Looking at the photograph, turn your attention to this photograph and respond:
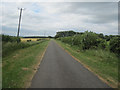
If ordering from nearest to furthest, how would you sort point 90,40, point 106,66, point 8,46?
point 106,66 < point 8,46 < point 90,40

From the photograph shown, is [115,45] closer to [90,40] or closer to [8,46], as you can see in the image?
[90,40]

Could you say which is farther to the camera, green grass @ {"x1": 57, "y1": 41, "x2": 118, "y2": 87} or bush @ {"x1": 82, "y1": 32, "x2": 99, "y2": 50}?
bush @ {"x1": 82, "y1": 32, "x2": 99, "y2": 50}

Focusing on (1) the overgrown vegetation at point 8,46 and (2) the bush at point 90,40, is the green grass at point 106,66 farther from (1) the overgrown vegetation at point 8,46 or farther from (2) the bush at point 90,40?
(1) the overgrown vegetation at point 8,46

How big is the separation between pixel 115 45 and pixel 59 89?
10.4 m

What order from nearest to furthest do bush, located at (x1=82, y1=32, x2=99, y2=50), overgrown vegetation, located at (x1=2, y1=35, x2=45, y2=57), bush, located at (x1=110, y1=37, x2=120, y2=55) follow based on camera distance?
bush, located at (x1=110, y1=37, x2=120, y2=55)
overgrown vegetation, located at (x1=2, y1=35, x2=45, y2=57)
bush, located at (x1=82, y1=32, x2=99, y2=50)

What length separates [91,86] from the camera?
4.92 metres

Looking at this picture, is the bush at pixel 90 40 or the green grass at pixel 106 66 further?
the bush at pixel 90 40

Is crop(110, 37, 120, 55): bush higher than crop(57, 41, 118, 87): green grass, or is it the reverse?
crop(110, 37, 120, 55): bush

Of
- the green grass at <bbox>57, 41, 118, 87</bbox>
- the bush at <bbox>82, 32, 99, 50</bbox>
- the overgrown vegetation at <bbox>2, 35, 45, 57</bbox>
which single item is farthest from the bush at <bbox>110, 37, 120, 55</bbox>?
the overgrown vegetation at <bbox>2, 35, 45, 57</bbox>

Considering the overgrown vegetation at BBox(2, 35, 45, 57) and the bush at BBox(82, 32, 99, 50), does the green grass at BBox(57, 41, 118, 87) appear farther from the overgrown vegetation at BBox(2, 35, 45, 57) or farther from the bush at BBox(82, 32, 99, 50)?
the overgrown vegetation at BBox(2, 35, 45, 57)

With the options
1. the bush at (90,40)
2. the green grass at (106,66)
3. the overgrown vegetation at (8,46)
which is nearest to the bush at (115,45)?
the green grass at (106,66)

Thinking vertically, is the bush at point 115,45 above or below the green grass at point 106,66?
above

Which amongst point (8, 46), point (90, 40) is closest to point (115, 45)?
point (90, 40)

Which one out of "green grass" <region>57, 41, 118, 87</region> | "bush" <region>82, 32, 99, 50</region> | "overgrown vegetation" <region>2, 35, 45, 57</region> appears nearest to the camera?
"green grass" <region>57, 41, 118, 87</region>
